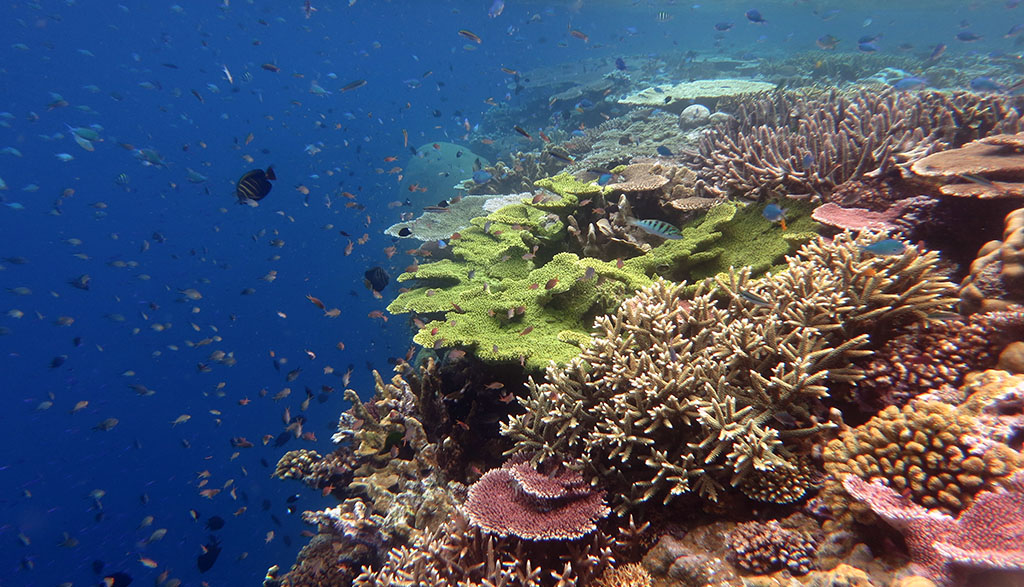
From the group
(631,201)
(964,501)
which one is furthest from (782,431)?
(631,201)

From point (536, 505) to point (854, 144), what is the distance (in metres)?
6.18

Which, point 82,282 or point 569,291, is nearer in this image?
point 569,291

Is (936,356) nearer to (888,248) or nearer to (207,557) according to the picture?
(888,248)

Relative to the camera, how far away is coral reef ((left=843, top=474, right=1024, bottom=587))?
5.61 ft

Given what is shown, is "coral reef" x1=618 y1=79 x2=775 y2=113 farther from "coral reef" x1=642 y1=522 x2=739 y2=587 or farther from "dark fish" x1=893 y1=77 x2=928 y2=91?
"coral reef" x1=642 y1=522 x2=739 y2=587

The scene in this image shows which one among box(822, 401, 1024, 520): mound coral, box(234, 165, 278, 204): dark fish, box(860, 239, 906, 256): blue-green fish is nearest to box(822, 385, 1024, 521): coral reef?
box(822, 401, 1024, 520): mound coral

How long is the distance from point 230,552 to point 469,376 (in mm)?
39468

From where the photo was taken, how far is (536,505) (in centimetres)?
318

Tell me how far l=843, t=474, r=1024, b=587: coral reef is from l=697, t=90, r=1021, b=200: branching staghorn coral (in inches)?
169

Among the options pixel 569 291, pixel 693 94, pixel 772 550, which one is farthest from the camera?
pixel 693 94

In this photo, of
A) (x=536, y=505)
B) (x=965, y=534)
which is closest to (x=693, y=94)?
(x=536, y=505)

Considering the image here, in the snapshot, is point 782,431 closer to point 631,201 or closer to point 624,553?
point 624,553

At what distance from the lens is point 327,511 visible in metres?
4.70

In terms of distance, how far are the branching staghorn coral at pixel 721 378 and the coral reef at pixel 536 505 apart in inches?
5.8
